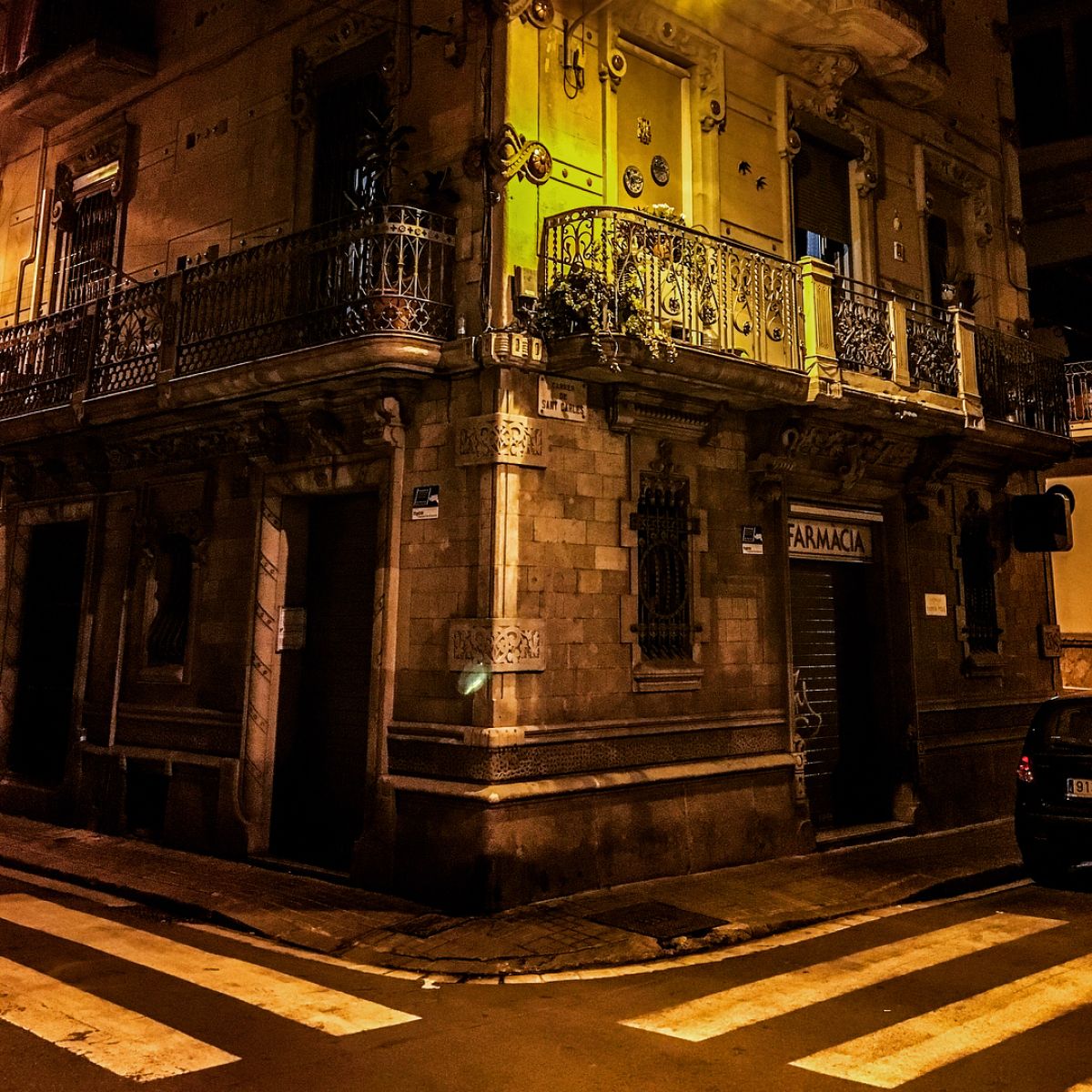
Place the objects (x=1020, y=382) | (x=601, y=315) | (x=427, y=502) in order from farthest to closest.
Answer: (x=1020, y=382) → (x=427, y=502) → (x=601, y=315)

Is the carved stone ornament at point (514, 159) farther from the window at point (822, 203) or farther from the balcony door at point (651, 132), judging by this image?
the window at point (822, 203)

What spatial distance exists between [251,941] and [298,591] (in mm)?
4233

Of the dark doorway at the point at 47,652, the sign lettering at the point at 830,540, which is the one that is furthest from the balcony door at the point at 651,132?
the dark doorway at the point at 47,652

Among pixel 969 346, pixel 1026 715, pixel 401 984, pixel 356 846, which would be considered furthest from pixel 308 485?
pixel 1026 715

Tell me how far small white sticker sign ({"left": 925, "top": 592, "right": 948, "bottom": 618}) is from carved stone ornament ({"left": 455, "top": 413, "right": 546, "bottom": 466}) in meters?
6.41

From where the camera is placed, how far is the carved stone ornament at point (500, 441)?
28.7ft

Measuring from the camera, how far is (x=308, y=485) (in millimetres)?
10508

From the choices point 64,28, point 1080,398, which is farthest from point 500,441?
point 1080,398

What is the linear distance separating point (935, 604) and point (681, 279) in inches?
234

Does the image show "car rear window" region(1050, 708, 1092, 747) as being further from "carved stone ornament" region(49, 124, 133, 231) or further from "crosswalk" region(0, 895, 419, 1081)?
"carved stone ornament" region(49, 124, 133, 231)

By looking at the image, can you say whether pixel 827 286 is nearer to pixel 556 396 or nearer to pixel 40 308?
pixel 556 396

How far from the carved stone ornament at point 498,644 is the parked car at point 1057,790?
4764 mm

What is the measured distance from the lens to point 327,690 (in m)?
10.5

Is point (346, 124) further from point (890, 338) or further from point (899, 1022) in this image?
point (899, 1022)
